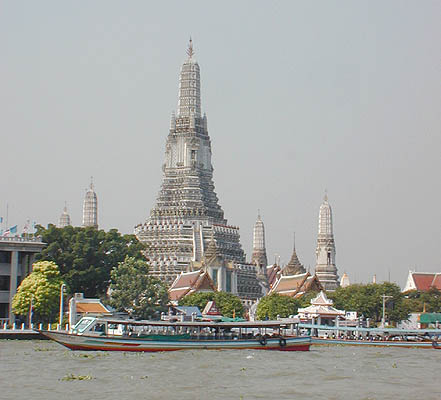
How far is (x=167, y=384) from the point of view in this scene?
39281 millimetres

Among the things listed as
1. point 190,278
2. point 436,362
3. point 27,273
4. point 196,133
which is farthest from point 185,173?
point 436,362

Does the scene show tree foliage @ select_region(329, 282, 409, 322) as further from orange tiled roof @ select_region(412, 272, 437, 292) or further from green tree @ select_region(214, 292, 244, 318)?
orange tiled roof @ select_region(412, 272, 437, 292)

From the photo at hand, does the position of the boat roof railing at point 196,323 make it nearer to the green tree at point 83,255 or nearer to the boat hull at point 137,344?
the boat hull at point 137,344

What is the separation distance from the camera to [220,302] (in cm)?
9888

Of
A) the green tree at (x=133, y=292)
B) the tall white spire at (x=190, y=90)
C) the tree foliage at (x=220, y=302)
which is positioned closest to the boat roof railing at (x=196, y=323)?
the green tree at (x=133, y=292)

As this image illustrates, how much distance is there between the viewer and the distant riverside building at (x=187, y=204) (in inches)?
4862

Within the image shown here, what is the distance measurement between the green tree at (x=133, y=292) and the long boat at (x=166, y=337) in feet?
61.0

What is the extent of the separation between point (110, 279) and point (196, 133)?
44316 millimetres

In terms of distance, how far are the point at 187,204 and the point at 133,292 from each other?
4636 centimetres

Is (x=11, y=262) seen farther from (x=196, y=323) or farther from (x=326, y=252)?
(x=326, y=252)

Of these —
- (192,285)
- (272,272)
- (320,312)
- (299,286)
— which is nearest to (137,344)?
(320,312)

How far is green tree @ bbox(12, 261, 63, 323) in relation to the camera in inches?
2948

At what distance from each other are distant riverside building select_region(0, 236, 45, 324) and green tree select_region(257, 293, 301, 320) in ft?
81.8

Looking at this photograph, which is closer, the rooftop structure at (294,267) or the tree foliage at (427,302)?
the tree foliage at (427,302)
